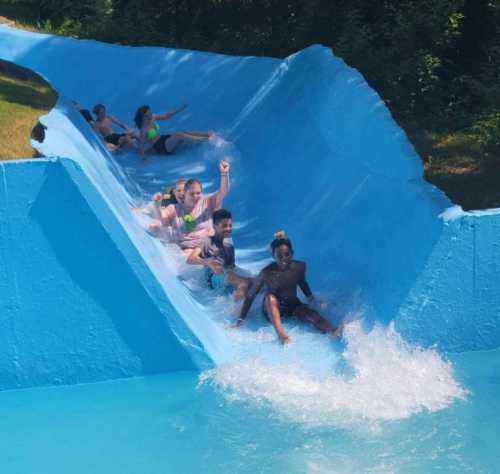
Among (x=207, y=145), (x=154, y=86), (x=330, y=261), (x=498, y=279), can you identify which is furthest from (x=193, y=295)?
(x=154, y=86)

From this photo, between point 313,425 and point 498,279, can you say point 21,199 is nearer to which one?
point 313,425

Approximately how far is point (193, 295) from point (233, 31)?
34.7 ft

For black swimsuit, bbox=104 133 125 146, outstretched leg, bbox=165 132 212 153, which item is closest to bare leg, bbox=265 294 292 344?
outstretched leg, bbox=165 132 212 153

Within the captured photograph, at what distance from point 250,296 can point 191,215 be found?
5.57ft

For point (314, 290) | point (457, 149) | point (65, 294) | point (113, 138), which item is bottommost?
point (113, 138)

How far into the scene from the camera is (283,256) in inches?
257

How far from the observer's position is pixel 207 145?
11.8 metres

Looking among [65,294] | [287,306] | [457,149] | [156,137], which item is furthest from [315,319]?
[156,137]

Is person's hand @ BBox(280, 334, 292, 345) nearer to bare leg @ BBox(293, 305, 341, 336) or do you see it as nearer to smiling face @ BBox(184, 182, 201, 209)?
bare leg @ BBox(293, 305, 341, 336)

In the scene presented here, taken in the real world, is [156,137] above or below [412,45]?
below

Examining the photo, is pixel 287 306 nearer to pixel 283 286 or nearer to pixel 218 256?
pixel 283 286

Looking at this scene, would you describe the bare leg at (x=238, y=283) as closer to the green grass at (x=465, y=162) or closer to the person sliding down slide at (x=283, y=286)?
the person sliding down slide at (x=283, y=286)

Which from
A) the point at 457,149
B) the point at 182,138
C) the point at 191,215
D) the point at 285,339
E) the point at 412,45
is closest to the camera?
the point at 285,339

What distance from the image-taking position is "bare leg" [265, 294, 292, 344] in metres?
6.28
